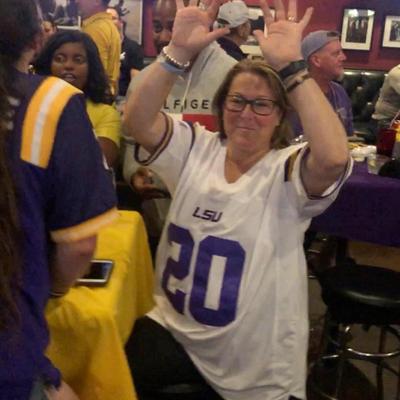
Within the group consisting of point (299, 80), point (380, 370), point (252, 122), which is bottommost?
point (380, 370)

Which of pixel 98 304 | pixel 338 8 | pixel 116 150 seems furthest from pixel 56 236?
pixel 338 8

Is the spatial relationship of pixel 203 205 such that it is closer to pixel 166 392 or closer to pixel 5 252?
pixel 166 392

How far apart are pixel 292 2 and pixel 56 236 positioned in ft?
3.28

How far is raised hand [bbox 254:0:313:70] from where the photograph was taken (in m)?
1.58

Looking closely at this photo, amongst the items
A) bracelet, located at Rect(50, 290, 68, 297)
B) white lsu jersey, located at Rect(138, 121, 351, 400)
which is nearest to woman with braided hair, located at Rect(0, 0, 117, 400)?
bracelet, located at Rect(50, 290, 68, 297)

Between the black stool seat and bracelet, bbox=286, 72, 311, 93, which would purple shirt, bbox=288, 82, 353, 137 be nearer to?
the black stool seat

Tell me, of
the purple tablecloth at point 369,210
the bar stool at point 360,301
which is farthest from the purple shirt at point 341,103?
the bar stool at point 360,301

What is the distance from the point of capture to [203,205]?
66.2 inches

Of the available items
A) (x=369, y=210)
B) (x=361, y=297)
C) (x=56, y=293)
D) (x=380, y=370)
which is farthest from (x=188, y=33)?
(x=380, y=370)

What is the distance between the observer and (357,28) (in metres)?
7.11

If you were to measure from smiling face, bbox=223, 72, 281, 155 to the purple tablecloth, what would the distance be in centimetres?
88

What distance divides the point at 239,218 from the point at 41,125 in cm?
78

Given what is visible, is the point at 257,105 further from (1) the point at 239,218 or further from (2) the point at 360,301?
(2) the point at 360,301

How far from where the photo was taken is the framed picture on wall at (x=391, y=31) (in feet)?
23.0
